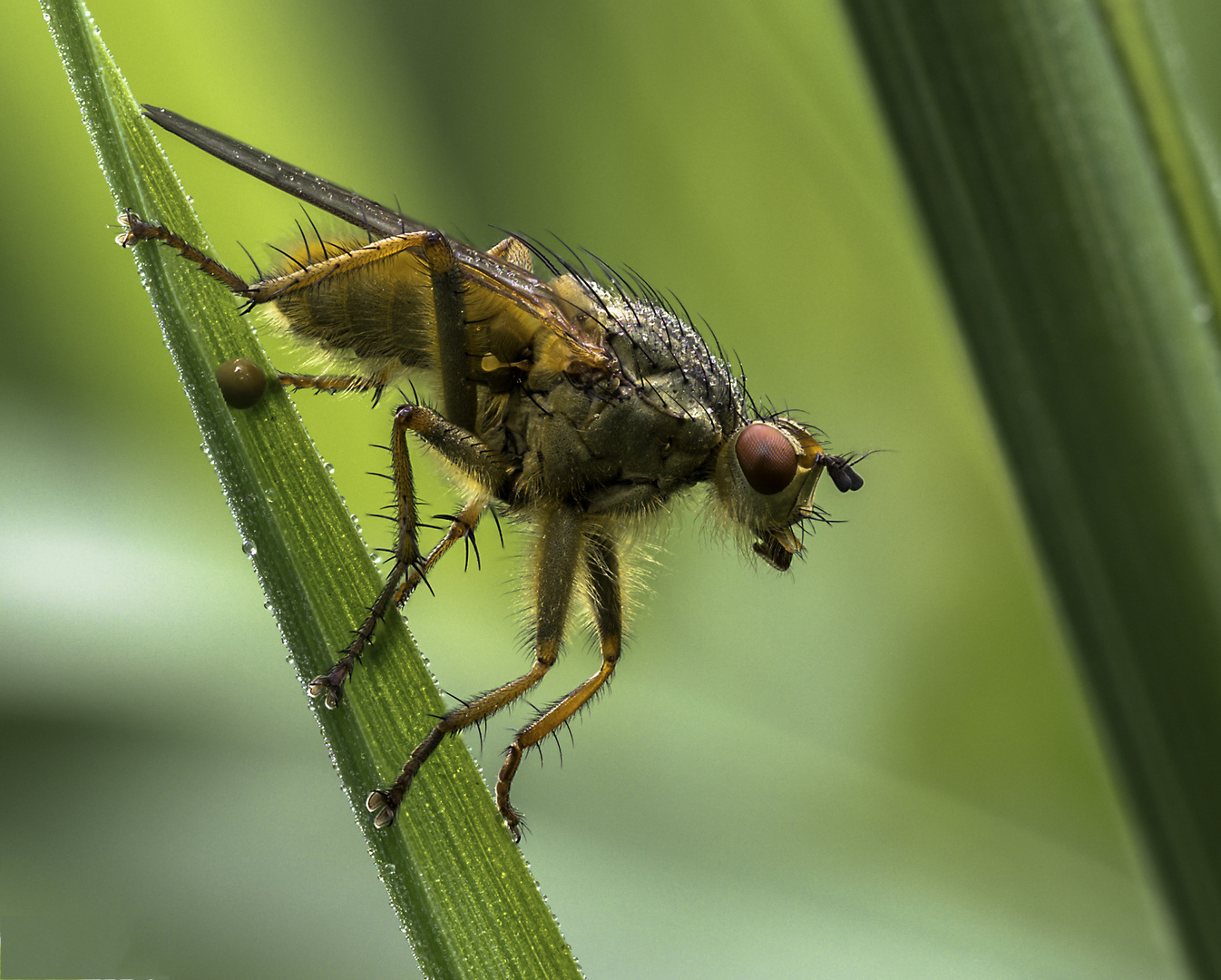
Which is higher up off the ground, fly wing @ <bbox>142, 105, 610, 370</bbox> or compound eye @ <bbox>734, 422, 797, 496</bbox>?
fly wing @ <bbox>142, 105, 610, 370</bbox>

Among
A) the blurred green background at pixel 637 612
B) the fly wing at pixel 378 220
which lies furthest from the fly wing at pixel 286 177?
the blurred green background at pixel 637 612

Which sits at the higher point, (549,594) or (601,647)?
(549,594)

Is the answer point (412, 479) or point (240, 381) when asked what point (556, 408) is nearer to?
point (412, 479)

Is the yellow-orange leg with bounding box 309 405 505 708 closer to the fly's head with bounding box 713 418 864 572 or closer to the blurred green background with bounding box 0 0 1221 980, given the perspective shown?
the blurred green background with bounding box 0 0 1221 980

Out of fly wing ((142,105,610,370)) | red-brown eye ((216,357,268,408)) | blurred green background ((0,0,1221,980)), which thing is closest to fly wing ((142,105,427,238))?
fly wing ((142,105,610,370))

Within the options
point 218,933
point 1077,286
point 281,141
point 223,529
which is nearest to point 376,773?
point 218,933

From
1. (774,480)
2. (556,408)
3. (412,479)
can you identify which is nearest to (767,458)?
(774,480)

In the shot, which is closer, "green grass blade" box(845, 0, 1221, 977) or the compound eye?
"green grass blade" box(845, 0, 1221, 977)
